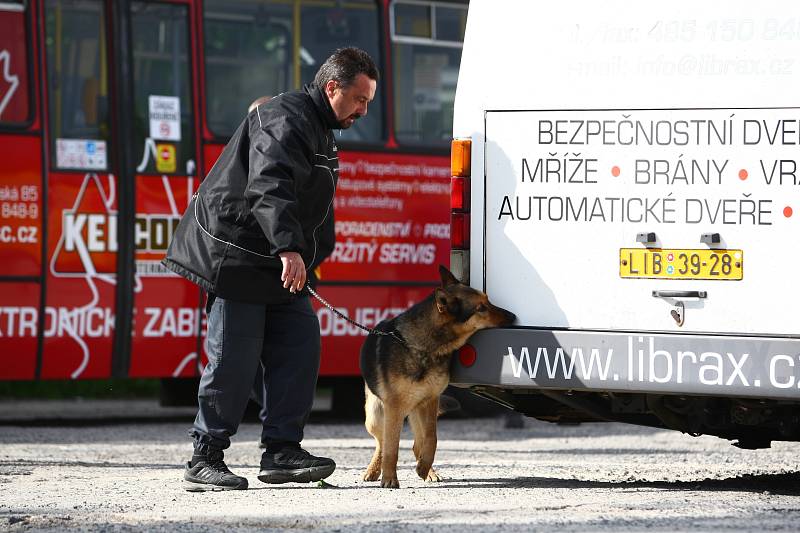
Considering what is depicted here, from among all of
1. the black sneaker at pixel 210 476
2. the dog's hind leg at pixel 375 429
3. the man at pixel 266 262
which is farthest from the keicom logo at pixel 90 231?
the black sneaker at pixel 210 476

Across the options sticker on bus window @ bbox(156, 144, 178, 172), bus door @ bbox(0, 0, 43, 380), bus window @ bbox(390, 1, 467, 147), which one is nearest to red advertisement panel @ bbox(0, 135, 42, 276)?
bus door @ bbox(0, 0, 43, 380)

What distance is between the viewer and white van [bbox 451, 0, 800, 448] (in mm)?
6711

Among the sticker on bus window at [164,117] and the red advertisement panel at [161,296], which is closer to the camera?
the red advertisement panel at [161,296]

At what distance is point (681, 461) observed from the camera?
909cm

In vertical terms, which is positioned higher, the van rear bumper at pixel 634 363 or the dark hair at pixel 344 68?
the dark hair at pixel 344 68

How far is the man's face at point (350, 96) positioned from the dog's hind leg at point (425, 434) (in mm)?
1395

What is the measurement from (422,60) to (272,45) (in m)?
1.24

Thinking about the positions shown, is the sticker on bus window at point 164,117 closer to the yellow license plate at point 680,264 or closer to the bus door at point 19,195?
the bus door at point 19,195

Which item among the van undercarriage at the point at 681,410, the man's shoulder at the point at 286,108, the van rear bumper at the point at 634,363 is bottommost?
the van undercarriage at the point at 681,410

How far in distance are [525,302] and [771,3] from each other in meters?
1.66

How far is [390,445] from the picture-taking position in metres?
7.32

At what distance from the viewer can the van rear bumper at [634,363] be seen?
6641 mm

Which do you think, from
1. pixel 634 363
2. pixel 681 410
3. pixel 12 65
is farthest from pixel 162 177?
pixel 634 363

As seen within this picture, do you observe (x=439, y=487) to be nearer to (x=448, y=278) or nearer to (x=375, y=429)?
(x=375, y=429)
